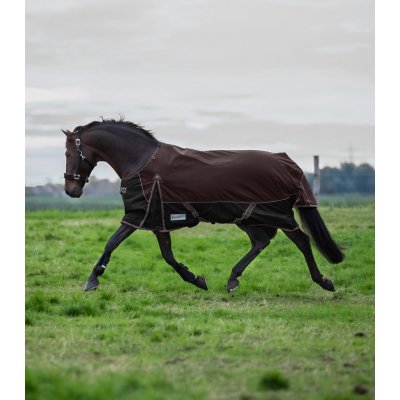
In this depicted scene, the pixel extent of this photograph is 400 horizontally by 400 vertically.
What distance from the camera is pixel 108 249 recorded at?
7.21 meters

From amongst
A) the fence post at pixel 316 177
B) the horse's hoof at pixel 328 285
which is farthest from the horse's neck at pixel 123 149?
the fence post at pixel 316 177

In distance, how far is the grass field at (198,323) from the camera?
15.0ft

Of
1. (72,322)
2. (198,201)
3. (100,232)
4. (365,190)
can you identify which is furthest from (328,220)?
(72,322)

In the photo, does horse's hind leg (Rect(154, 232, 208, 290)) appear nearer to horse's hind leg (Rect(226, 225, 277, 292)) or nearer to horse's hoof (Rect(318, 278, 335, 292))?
horse's hind leg (Rect(226, 225, 277, 292))

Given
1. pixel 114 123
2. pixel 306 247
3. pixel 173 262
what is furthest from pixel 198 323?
pixel 114 123

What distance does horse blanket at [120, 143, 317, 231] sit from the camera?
7078mm

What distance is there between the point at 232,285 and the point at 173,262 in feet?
1.90

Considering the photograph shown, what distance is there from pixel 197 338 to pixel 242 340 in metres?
0.32

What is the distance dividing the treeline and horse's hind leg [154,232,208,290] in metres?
3.25

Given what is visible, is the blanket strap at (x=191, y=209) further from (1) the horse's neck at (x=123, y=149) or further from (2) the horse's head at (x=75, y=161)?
(2) the horse's head at (x=75, y=161)

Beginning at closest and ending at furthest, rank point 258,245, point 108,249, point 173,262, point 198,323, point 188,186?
point 198,323 < point 188,186 < point 108,249 < point 173,262 < point 258,245

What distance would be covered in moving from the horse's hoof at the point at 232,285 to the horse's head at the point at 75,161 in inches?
62.0

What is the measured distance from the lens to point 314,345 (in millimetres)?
5418

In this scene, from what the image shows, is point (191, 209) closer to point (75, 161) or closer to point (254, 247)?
point (254, 247)
